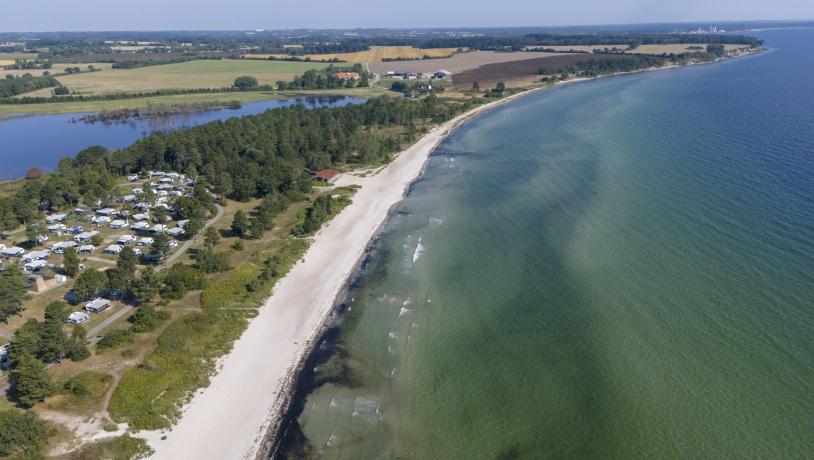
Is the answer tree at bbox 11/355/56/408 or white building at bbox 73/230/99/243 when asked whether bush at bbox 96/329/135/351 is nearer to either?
tree at bbox 11/355/56/408

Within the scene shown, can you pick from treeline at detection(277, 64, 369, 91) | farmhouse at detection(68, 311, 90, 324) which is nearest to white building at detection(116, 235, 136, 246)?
Result: farmhouse at detection(68, 311, 90, 324)

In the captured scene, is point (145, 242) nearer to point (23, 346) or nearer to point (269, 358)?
point (23, 346)

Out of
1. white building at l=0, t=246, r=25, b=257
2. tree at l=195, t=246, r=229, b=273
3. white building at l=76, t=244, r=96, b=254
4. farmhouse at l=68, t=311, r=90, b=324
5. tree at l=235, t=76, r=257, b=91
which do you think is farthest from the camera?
tree at l=235, t=76, r=257, b=91

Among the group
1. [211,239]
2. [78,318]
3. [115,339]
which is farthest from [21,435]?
[211,239]

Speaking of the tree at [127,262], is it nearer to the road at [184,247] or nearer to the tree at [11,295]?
the road at [184,247]

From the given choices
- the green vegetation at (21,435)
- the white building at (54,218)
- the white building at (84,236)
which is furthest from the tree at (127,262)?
the white building at (54,218)

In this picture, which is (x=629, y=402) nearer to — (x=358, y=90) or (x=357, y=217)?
(x=357, y=217)
